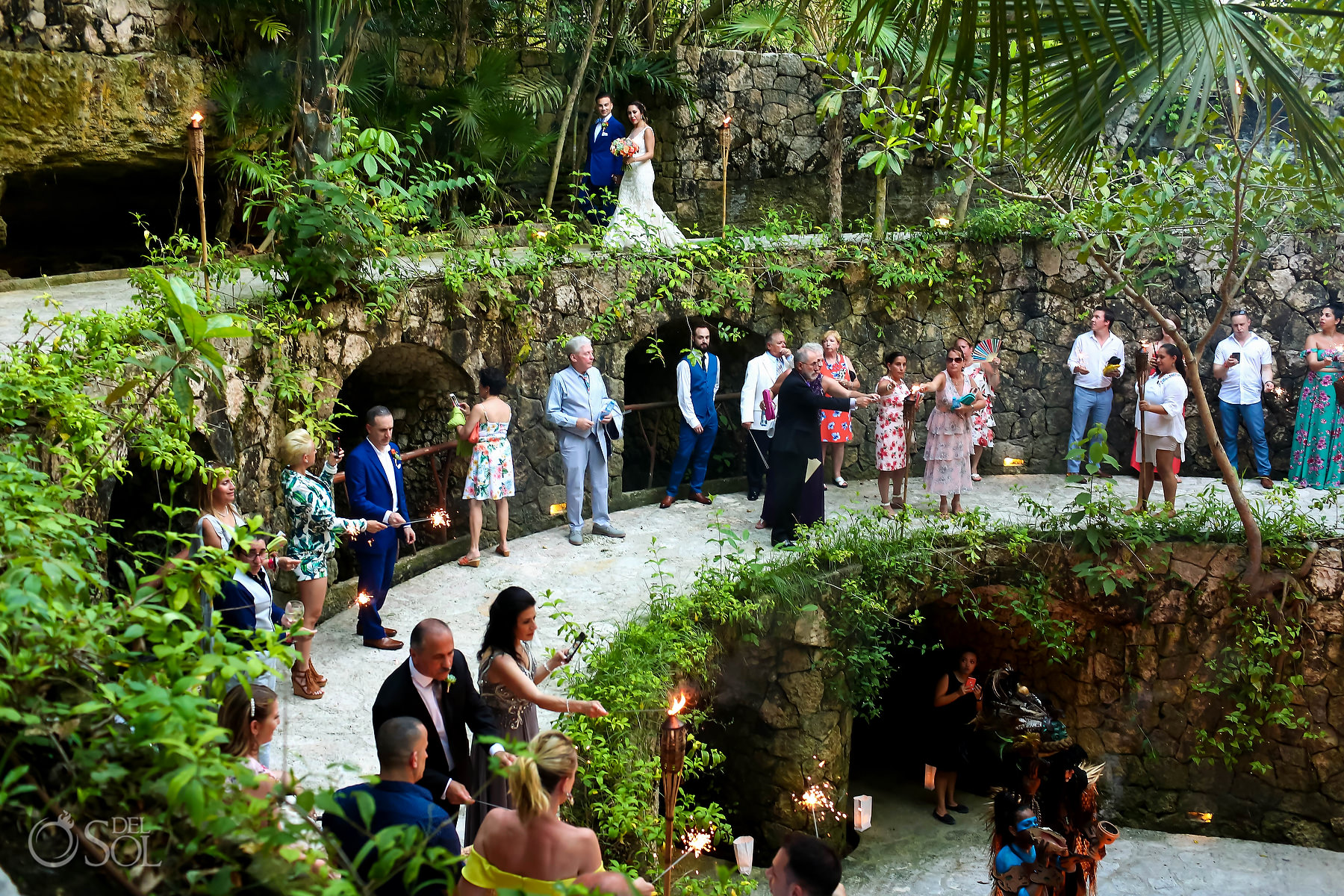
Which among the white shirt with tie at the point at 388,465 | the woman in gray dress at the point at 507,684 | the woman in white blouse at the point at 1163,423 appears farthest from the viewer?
the woman in white blouse at the point at 1163,423

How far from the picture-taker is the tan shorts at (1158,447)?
30.5ft

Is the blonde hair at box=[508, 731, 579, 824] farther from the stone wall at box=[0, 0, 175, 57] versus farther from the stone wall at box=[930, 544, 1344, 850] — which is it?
the stone wall at box=[0, 0, 175, 57]

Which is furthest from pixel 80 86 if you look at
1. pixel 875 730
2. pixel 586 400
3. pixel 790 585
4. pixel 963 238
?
pixel 875 730

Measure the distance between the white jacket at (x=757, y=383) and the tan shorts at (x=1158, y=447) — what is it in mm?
3148

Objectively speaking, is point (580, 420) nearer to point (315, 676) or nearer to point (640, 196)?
point (315, 676)

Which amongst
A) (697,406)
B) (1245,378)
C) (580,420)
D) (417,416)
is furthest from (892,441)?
(417,416)

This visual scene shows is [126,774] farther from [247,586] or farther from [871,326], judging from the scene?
[871,326]

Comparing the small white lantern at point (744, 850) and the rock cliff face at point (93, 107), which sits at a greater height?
the rock cliff face at point (93, 107)

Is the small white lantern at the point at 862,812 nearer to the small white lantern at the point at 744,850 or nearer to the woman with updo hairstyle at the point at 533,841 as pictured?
the small white lantern at the point at 744,850

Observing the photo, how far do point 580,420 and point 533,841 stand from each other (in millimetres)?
5328

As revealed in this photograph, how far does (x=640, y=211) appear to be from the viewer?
11.0m

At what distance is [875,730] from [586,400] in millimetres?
4699

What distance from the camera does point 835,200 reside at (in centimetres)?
1216

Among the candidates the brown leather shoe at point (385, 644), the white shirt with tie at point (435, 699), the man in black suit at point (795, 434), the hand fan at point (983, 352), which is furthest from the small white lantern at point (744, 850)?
the hand fan at point (983, 352)
